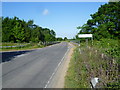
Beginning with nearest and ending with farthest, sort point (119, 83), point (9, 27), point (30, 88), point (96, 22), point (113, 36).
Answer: point (119, 83) → point (30, 88) → point (113, 36) → point (96, 22) → point (9, 27)

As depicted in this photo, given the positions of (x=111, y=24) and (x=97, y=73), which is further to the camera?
(x=111, y=24)

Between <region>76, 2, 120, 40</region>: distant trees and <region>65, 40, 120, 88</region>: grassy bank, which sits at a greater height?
<region>76, 2, 120, 40</region>: distant trees

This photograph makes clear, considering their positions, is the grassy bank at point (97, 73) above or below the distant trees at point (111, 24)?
below

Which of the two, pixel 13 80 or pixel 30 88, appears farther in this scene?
pixel 13 80

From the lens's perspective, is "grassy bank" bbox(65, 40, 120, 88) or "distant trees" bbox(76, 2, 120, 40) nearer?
"grassy bank" bbox(65, 40, 120, 88)

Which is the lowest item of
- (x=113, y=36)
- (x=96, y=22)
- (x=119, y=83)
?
(x=119, y=83)

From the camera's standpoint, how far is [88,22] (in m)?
34.2

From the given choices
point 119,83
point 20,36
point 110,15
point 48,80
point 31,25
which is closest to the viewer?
point 119,83

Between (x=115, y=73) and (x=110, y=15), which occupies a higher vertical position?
(x=110, y=15)

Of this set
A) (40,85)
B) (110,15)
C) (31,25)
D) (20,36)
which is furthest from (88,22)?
(31,25)

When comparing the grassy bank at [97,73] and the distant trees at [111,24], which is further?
the distant trees at [111,24]

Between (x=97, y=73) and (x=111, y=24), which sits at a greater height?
(x=111, y=24)

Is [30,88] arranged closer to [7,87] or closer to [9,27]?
[7,87]

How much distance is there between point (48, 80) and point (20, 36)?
41486 millimetres
